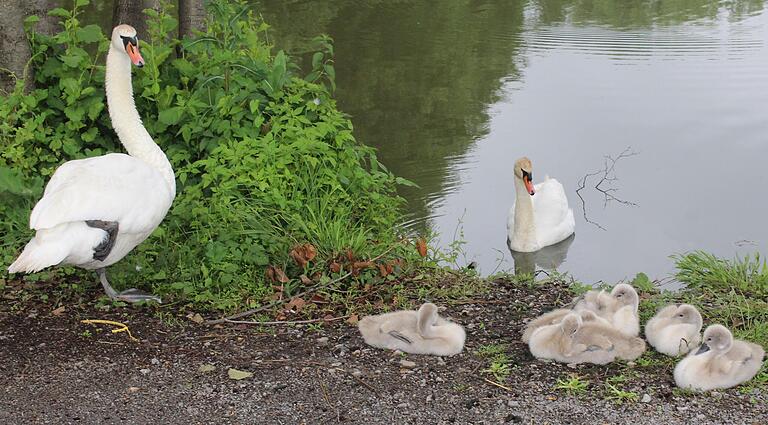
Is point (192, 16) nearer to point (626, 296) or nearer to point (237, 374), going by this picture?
point (237, 374)

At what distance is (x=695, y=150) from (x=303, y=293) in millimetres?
5921

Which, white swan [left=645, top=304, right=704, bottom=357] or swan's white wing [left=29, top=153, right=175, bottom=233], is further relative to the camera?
swan's white wing [left=29, top=153, right=175, bottom=233]

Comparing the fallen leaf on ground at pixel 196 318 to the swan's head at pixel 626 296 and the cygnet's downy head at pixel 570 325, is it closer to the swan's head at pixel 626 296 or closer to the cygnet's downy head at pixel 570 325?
the cygnet's downy head at pixel 570 325

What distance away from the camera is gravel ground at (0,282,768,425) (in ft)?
15.1

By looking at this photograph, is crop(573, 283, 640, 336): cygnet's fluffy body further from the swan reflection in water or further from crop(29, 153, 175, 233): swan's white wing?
the swan reflection in water

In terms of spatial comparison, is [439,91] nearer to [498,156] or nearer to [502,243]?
[498,156]

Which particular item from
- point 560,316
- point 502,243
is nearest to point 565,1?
point 502,243

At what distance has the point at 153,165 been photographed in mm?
5949

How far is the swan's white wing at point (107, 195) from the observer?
5297mm

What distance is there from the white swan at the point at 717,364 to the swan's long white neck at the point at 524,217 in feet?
12.5

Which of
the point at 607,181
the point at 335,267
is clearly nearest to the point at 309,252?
the point at 335,267

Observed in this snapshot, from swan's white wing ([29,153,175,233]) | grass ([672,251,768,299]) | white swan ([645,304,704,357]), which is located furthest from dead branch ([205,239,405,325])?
grass ([672,251,768,299])

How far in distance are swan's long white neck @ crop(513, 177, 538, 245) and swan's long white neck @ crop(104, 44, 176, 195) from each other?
3.53 metres

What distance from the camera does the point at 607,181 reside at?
978 cm
